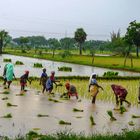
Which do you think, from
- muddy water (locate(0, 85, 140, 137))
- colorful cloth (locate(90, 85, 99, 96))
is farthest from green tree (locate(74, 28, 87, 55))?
colorful cloth (locate(90, 85, 99, 96))

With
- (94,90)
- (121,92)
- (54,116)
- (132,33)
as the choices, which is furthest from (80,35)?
(54,116)

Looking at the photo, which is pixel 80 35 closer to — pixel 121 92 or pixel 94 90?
pixel 94 90

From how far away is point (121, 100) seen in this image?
1656cm

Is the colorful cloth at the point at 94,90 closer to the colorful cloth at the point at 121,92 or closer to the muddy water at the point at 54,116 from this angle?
the muddy water at the point at 54,116

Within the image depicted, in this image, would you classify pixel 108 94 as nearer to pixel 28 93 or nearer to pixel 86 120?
pixel 28 93

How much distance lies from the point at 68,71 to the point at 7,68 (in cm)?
1601

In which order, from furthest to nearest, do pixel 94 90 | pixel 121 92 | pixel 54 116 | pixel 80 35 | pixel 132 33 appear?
pixel 80 35, pixel 132 33, pixel 94 90, pixel 121 92, pixel 54 116

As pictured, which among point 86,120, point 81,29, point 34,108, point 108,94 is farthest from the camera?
point 81,29

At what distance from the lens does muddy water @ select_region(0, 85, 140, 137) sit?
11.5m

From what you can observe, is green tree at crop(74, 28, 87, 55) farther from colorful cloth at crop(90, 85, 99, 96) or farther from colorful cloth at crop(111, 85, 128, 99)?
colorful cloth at crop(111, 85, 128, 99)

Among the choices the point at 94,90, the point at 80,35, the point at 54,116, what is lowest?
the point at 54,116

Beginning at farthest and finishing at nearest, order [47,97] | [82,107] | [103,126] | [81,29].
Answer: [81,29] → [47,97] → [82,107] → [103,126]

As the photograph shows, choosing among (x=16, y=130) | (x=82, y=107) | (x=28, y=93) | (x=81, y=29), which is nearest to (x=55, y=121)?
(x=16, y=130)

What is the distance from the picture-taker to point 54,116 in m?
13.5
